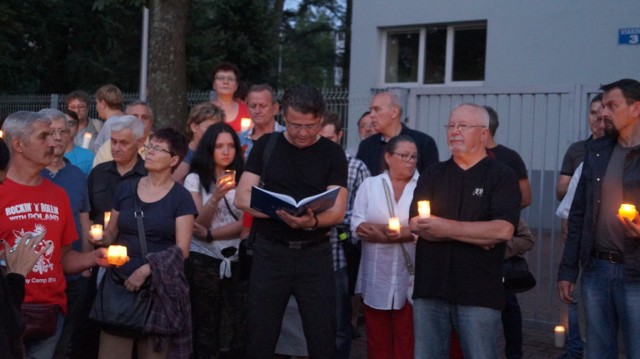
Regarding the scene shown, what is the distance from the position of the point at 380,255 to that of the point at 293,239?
1100 millimetres

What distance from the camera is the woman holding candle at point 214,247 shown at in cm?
650

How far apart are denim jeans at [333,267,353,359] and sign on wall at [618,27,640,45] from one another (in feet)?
34.4

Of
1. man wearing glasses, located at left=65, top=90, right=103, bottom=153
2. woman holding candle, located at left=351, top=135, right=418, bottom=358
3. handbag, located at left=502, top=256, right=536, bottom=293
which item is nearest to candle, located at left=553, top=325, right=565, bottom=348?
handbag, located at left=502, top=256, right=536, bottom=293

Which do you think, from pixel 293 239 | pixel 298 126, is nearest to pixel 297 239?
pixel 293 239

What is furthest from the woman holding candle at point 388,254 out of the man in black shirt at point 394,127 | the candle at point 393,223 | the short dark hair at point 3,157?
the short dark hair at point 3,157

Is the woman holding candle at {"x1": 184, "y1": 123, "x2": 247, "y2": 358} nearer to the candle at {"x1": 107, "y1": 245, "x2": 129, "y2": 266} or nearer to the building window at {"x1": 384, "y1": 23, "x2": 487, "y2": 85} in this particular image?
the candle at {"x1": 107, "y1": 245, "x2": 129, "y2": 266}

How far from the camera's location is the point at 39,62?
95.8ft

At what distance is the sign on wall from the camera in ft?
50.5

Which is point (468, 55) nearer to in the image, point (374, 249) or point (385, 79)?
point (385, 79)

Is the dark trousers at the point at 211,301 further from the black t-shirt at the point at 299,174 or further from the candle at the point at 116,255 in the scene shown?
the candle at the point at 116,255

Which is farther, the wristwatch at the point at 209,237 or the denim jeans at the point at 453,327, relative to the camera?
the wristwatch at the point at 209,237

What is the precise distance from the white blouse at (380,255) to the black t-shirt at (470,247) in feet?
3.41

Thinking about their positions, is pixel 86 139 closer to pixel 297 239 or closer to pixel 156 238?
pixel 156 238

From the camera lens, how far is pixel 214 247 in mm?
6520
